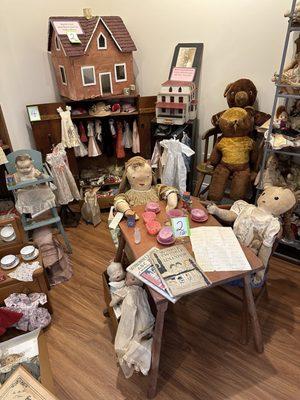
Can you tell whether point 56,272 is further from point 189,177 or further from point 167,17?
point 167,17

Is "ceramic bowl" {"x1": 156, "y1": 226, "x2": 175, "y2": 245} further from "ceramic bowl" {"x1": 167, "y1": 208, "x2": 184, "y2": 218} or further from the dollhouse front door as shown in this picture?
the dollhouse front door

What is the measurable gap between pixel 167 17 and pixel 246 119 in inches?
49.3

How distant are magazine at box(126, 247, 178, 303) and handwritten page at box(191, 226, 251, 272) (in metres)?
0.22

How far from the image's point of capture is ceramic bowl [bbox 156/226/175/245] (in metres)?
1.49

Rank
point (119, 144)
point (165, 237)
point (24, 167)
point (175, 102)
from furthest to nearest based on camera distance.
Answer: point (119, 144), point (175, 102), point (24, 167), point (165, 237)

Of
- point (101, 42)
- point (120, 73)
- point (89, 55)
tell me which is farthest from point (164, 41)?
point (89, 55)

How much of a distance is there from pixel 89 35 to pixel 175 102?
0.90 metres

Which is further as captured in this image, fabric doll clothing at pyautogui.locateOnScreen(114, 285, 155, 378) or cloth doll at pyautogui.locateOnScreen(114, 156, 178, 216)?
cloth doll at pyautogui.locateOnScreen(114, 156, 178, 216)

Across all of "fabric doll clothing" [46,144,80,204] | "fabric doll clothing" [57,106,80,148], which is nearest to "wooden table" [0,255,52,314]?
"fabric doll clothing" [46,144,80,204]

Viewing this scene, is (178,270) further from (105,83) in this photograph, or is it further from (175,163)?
(105,83)

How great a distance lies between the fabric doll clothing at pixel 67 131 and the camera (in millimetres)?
2547

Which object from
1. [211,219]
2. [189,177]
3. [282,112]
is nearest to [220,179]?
[189,177]

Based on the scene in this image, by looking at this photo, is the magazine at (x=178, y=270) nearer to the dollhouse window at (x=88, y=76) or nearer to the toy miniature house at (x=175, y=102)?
the toy miniature house at (x=175, y=102)

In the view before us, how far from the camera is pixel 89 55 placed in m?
2.44
